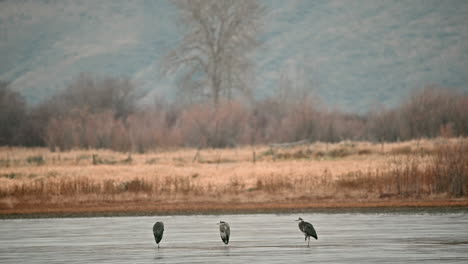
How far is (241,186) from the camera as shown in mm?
36344

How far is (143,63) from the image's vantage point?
7515 inches

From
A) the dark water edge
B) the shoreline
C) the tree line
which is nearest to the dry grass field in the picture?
the shoreline

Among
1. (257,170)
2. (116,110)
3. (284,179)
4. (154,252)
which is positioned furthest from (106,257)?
(116,110)

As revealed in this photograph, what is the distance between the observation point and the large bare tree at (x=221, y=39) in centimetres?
7931

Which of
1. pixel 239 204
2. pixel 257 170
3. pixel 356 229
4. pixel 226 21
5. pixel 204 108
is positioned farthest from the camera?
pixel 226 21

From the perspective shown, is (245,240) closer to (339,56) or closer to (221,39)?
(221,39)

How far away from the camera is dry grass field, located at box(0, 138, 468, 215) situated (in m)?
33.2

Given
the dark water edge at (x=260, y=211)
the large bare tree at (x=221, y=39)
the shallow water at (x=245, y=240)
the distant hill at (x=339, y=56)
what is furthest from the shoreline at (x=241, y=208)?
the distant hill at (x=339, y=56)

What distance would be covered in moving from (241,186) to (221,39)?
151 feet

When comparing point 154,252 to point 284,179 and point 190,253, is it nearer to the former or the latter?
point 190,253

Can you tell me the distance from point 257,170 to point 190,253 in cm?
2102

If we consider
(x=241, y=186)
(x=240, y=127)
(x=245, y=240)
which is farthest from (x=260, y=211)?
(x=240, y=127)

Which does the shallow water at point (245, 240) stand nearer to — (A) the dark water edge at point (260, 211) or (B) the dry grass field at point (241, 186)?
(A) the dark water edge at point (260, 211)

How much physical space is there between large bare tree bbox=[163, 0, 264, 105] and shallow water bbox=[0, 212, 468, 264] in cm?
4948
